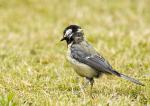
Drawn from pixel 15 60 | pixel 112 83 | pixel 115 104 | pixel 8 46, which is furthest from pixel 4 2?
pixel 115 104

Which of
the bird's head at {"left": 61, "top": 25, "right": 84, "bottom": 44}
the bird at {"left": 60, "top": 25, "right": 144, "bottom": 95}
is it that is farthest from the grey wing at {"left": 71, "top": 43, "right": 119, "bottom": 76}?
the bird's head at {"left": 61, "top": 25, "right": 84, "bottom": 44}

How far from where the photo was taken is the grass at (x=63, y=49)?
7316 millimetres

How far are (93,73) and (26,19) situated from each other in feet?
19.9

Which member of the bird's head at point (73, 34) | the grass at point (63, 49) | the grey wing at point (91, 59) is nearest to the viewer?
the grass at point (63, 49)

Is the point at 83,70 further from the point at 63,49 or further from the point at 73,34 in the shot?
the point at 63,49

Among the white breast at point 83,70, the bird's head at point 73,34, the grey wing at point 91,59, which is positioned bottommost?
the white breast at point 83,70

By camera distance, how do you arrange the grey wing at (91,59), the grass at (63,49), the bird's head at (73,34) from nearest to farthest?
the grass at (63,49) → the grey wing at (91,59) → the bird's head at (73,34)

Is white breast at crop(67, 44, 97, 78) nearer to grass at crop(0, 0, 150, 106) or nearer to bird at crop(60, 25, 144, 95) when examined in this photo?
bird at crop(60, 25, 144, 95)

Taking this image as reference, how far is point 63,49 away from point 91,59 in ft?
11.1

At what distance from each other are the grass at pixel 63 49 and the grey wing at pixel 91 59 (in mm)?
292

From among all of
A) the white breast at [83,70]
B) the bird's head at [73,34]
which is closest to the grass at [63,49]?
the white breast at [83,70]

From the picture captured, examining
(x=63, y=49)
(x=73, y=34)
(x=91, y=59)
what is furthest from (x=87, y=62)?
(x=63, y=49)

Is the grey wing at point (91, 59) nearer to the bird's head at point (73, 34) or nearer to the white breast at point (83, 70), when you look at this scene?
the white breast at point (83, 70)

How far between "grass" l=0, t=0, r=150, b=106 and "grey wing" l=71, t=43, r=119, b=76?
29 centimetres
